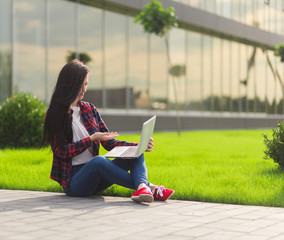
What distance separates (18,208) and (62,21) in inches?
602

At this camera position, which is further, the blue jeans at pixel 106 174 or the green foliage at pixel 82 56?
the green foliage at pixel 82 56

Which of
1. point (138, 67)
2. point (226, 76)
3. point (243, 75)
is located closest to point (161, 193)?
point (138, 67)

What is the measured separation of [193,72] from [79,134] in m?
22.5

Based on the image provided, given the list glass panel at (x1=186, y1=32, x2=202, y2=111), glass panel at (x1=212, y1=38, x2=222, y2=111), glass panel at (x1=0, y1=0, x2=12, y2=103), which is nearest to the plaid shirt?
glass panel at (x1=0, y1=0, x2=12, y2=103)

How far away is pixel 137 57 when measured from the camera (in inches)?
922

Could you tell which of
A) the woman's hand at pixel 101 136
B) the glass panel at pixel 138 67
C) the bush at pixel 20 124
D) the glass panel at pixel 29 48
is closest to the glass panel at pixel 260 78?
the glass panel at pixel 138 67

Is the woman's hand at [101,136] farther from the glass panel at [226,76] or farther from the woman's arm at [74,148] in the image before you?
the glass panel at [226,76]

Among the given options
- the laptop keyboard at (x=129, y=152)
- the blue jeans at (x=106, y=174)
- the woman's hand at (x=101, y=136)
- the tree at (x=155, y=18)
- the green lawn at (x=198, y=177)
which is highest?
the tree at (x=155, y=18)

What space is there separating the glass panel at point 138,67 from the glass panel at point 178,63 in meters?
2.29

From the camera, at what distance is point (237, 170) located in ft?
26.8

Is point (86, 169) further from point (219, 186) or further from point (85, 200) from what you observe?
point (219, 186)

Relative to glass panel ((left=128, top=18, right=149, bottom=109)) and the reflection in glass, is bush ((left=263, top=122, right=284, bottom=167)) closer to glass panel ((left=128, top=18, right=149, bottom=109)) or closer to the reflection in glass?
glass panel ((left=128, top=18, right=149, bottom=109))

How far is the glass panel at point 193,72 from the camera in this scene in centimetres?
2739

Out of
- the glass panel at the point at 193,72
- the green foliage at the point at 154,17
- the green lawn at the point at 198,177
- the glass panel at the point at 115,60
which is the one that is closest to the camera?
the green lawn at the point at 198,177
